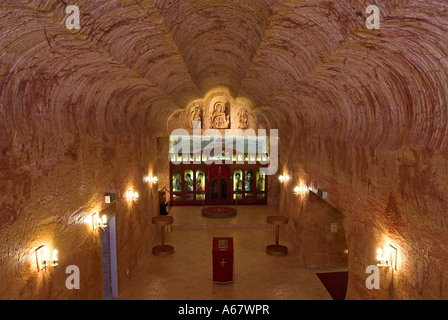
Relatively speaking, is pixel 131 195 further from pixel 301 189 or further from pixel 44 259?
pixel 301 189

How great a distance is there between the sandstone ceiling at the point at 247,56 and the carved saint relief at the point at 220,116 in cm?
930

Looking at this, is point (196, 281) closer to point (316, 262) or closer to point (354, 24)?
point (316, 262)

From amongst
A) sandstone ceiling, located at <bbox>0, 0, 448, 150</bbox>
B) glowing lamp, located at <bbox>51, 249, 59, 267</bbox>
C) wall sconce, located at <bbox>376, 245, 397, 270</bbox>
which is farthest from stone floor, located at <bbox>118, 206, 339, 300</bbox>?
sandstone ceiling, located at <bbox>0, 0, 448, 150</bbox>

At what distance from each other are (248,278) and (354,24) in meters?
7.93

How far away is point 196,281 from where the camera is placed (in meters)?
9.82

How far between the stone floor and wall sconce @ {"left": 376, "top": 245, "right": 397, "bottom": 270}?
335cm

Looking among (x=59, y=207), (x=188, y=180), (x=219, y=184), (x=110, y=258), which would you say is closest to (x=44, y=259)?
(x=59, y=207)

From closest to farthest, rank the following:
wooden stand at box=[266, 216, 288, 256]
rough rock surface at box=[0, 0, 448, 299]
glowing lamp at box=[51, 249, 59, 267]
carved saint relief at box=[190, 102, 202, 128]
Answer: rough rock surface at box=[0, 0, 448, 299] → glowing lamp at box=[51, 249, 59, 267] → wooden stand at box=[266, 216, 288, 256] → carved saint relief at box=[190, 102, 202, 128]

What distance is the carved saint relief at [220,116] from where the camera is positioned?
17558 mm

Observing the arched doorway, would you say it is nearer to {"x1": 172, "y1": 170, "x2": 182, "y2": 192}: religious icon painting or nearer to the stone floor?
{"x1": 172, "y1": 170, "x2": 182, "y2": 192}: religious icon painting

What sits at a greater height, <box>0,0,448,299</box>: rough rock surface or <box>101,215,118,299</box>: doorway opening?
<box>0,0,448,299</box>: rough rock surface

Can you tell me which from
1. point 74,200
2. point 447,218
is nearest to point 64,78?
point 74,200

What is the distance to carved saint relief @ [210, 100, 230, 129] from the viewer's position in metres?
17.6

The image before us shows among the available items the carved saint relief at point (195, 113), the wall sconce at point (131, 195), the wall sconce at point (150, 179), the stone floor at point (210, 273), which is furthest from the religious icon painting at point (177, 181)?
the wall sconce at point (131, 195)
